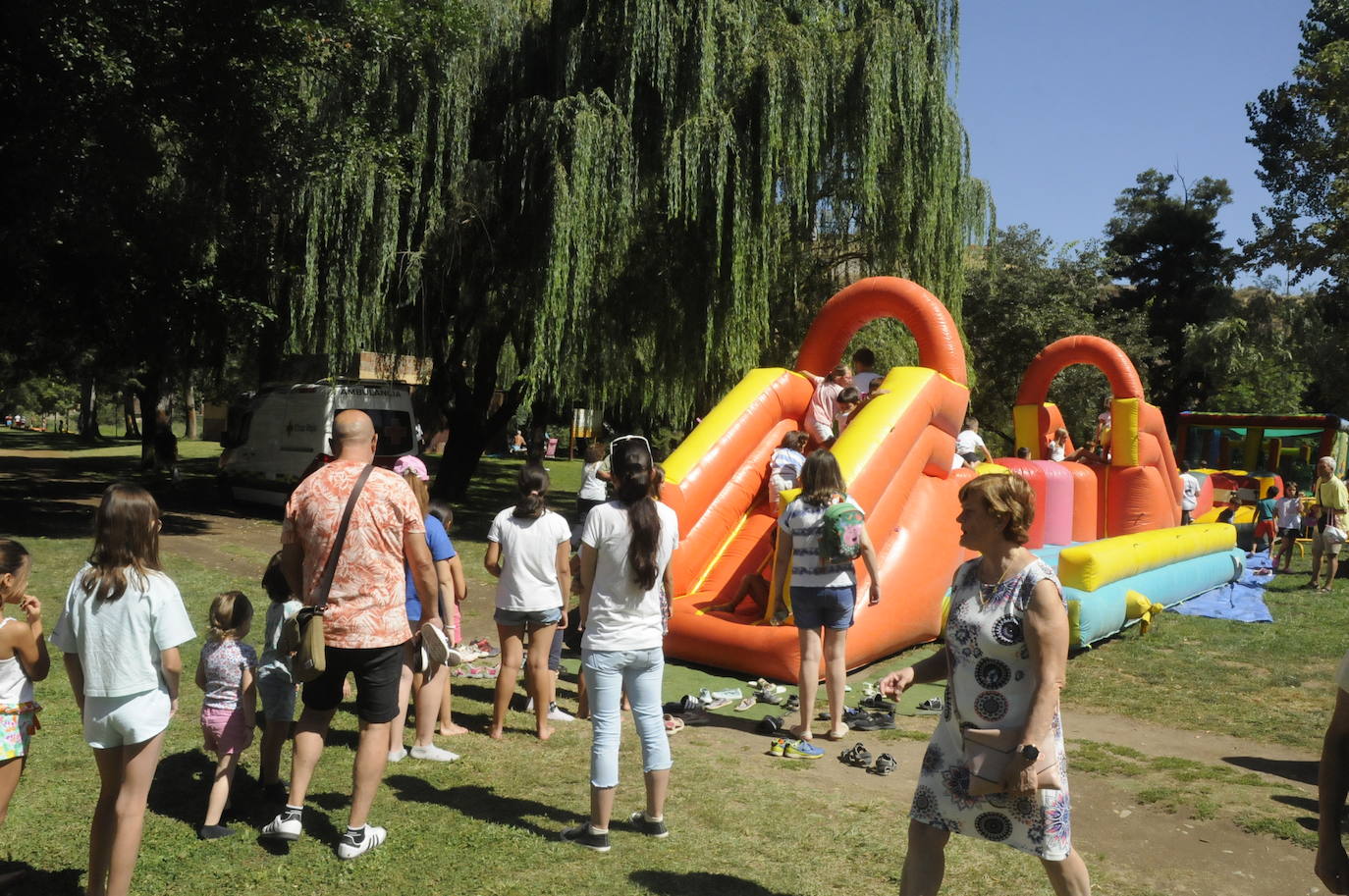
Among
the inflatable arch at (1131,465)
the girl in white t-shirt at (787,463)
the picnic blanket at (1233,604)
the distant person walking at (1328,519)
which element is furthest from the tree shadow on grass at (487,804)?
the distant person walking at (1328,519)

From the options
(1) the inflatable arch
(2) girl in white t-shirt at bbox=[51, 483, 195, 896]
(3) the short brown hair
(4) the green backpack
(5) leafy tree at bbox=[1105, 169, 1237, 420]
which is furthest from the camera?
(5) leafy tree at bbox=[1105, 169, 1237, 420]

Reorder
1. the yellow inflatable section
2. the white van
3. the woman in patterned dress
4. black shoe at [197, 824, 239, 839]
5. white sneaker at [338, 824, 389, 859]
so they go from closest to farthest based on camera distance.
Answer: the woman in patterned dress → white sneaker at [338, 824, 389, 859] → black shoe at [197, 824, 239, 839] → the yellow inflatable section → the white van

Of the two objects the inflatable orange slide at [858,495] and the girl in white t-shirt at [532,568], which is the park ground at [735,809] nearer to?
the inflatable orange slide at [858,495]

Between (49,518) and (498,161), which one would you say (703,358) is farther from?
(49,518)

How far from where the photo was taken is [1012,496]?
10.3 feet

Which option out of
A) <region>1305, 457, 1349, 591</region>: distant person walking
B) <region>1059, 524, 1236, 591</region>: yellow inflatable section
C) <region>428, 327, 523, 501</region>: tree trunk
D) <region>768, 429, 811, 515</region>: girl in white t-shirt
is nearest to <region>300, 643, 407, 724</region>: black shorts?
<region>768, 429, 811, 515</region>: girl in white t-shirt

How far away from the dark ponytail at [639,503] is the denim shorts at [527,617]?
4.87ft

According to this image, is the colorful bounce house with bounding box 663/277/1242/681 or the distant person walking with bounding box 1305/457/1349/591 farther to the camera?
the distant person walking with bounding box 1305/457/1349/591

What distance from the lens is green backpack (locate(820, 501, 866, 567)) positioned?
5887 millimetres

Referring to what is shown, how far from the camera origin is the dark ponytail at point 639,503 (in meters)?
4.47

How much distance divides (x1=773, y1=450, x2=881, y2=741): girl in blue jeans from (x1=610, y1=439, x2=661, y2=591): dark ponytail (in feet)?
5.39

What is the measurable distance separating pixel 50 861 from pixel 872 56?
13263 millimetres

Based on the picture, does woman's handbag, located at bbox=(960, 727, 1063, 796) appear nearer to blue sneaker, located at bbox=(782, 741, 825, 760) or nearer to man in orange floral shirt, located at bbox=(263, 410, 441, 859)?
man in orange floral shirt, located at bbox=(263, 410, 441, 859)

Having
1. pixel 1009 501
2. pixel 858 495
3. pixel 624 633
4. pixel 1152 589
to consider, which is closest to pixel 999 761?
pixel 1009 501
